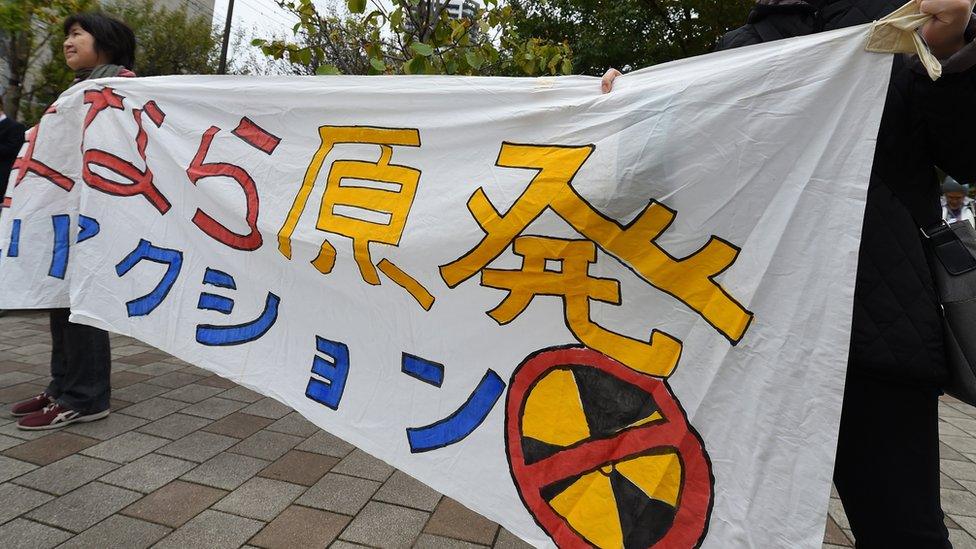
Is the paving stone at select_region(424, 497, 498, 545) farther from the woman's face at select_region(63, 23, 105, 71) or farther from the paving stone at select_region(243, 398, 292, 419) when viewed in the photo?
A: the woman's face at select_region(63, 23, 105, 71)

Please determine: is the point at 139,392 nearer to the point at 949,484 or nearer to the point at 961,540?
the point at 961,540

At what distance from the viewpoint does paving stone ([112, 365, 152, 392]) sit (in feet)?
11.7

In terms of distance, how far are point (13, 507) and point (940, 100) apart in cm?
309

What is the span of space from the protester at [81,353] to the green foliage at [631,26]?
580 cm

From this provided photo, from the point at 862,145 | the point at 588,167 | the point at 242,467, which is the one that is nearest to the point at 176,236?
the point at 242,467

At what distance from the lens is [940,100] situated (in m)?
1.14

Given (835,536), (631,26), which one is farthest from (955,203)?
(835,536)

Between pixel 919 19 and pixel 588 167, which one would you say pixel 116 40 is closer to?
pixel 588 167

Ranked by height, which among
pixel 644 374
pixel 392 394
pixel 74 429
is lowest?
pixel 74 429

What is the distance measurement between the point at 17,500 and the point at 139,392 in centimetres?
133

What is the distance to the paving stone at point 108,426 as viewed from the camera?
279 cm

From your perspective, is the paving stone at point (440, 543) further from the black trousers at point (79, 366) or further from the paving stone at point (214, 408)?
the black trousers at point (79, 366)

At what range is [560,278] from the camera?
1.60m

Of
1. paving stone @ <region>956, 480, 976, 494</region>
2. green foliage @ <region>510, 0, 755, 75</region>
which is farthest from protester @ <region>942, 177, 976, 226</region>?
paving stone @ <region>956, 480, 976, 494</region>
